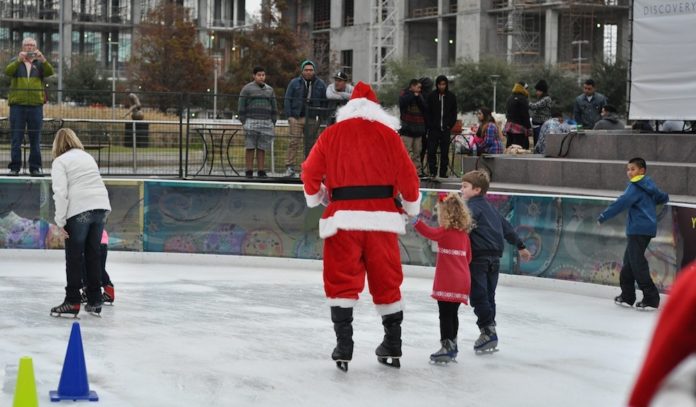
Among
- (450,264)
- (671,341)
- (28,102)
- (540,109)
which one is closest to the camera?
(671,341)

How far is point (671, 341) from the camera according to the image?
229 centimetres

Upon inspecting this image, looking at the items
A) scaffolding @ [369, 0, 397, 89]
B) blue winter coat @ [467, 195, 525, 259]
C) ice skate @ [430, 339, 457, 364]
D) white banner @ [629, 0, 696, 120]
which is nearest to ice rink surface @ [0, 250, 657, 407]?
ice skate @ [430, 339, 457, 364]

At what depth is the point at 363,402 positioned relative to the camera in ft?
24.3

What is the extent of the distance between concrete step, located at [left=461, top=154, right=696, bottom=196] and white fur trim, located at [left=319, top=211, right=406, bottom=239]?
7.73 meters

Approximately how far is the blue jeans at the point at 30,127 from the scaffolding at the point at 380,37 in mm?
57097

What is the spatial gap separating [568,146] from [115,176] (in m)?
6.43

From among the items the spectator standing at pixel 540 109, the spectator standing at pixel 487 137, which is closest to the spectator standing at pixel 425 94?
the spectator standing at pixel 487 137

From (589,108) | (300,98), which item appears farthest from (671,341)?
(589,108)

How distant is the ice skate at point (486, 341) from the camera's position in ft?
30.2

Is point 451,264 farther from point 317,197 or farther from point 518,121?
point 518,121

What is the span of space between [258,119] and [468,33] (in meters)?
53.3

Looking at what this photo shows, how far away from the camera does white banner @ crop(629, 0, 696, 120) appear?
1728 cm

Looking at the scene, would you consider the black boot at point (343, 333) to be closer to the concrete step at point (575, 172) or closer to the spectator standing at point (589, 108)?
the concrete step at point (575, 172)

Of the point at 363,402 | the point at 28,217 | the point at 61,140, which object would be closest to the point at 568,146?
the point at 28,217
